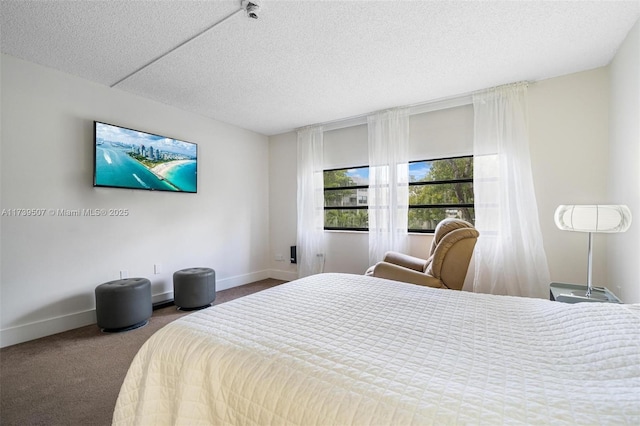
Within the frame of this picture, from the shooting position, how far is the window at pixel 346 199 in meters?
4.21

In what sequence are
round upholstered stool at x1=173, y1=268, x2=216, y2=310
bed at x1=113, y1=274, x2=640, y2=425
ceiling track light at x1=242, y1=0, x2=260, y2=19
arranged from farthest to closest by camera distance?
1. round upholstered stool at x1=173, y1=268, x2=216, y2=310
2. ceiling track light at x1=242, y1=0, x2=260, y2=19
3. bed at x1=113, y1=274, x2=640, y2=425

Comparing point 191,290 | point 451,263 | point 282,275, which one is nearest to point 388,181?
point 451,263

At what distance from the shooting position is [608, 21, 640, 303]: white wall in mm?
1973

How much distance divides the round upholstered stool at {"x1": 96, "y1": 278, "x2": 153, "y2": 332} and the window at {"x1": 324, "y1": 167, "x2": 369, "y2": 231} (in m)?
2.71

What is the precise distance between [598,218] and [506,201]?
109 centimetres

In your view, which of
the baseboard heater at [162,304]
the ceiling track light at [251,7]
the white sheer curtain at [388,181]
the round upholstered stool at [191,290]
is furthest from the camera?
the white sheer curtain at [388,181]

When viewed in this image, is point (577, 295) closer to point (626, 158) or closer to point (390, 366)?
point (626, 158)

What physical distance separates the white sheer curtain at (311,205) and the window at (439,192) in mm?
1436

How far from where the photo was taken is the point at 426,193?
145 inches

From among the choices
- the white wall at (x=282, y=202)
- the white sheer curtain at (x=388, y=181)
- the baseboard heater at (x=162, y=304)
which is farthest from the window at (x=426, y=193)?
the baseboard heater at (x=162, y=304)

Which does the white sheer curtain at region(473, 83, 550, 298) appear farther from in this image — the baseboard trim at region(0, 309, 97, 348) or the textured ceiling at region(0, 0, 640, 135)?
the baseboard trim at region(0, 309, 97, 348)

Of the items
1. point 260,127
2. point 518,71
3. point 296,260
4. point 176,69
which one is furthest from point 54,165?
point 518,71

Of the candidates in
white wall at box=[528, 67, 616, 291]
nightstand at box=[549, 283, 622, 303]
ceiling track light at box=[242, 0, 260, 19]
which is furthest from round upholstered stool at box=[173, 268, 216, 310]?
white wall at box=[528, 67, 616, 291]

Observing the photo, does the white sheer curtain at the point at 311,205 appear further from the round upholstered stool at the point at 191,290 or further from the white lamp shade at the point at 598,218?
the white lamp shade at the point at 598,218
